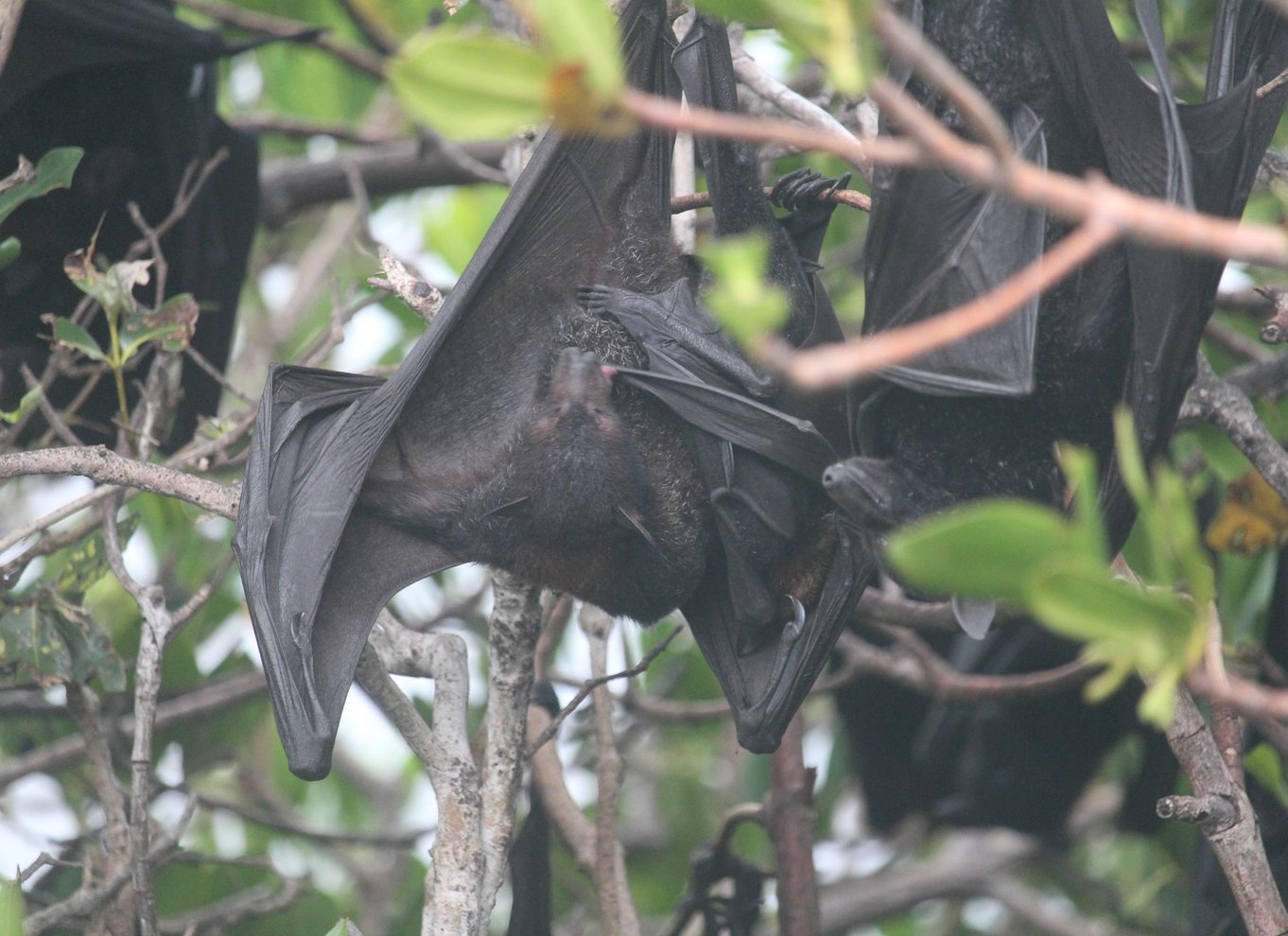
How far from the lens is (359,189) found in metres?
4.71

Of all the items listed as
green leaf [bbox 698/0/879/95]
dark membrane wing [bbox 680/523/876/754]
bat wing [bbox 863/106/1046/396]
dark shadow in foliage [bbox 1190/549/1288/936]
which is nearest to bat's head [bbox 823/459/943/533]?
bat wing [bbox 863/106/1046/396]

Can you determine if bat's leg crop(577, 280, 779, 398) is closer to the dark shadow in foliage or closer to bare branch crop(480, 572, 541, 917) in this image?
bare branch crop(480, 572, 541, 917)

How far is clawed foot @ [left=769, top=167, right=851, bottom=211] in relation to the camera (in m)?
3.49

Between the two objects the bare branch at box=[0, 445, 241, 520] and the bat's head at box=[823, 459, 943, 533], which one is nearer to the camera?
the bat's head at box=[823, 459, 943, 533]

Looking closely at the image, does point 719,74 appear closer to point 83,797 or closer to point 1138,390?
point 1138,390

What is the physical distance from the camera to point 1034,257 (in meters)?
2.88

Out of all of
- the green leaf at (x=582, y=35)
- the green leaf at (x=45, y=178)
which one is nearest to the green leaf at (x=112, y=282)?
the green leaf at (x=45, y=178)

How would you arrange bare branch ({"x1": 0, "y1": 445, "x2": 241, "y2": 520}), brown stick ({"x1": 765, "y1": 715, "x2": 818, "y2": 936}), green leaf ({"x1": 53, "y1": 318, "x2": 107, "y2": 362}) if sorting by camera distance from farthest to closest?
1. brown stick ({"x1": 765, "y1": 715, "x2": 818, "y2": 936})
2. green leaf ({"x1": 53, "y1": 318, "x2": 107, "y2": 362})
3. bare branch ({"x1": 0, "y1": 445, "x2": 241, "y2": 520})

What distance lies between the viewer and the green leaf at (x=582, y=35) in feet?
4.36

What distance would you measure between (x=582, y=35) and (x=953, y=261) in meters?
1.71

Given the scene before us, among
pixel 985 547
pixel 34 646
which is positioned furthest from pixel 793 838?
pixel 985 547

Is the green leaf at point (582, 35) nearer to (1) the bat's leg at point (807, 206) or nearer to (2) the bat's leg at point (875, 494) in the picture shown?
(2) the bat's leg at point (875, 494)

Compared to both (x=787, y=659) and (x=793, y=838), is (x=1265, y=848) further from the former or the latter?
(x=787, y=659)

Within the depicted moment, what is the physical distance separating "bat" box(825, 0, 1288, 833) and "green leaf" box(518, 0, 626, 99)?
1594 millimetres
